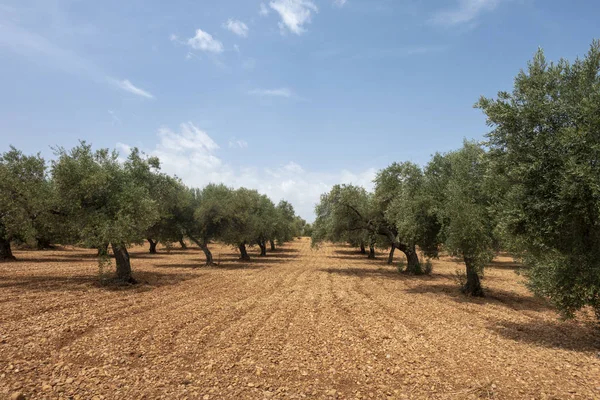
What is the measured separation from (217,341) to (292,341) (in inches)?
91.0

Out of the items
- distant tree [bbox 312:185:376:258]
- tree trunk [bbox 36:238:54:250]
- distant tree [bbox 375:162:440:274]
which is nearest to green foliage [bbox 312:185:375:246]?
distant tree [bbox 312:185:376:258]

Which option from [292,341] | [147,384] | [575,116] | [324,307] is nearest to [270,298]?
[324,307]

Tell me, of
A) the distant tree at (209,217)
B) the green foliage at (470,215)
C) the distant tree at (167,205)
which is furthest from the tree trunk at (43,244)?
the green foliage at (470,215)

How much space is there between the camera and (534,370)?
28.0 ft

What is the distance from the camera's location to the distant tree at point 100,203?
1905 cm

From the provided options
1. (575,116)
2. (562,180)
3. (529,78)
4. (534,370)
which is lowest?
(534,370)

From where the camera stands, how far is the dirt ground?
7.29 m

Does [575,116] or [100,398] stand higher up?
[575,116]

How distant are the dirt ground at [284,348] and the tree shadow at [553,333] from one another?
0.05 meters

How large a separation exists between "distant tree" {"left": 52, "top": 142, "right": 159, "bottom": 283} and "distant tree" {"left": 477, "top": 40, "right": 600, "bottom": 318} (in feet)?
62.7

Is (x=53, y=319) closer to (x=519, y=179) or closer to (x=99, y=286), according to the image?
(x=99, y=286)

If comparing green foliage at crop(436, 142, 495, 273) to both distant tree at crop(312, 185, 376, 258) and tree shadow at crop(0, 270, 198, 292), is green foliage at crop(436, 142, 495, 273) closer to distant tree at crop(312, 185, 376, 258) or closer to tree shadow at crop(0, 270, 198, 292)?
distant tree at crop(312, 185, 376, 258)

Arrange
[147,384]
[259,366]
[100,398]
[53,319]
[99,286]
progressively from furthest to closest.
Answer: [99,286] → [53,319] → [259,366] → [147,384] → [100,398]

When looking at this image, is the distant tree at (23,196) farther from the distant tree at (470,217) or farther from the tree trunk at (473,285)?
the tree trunk at (473,285)
